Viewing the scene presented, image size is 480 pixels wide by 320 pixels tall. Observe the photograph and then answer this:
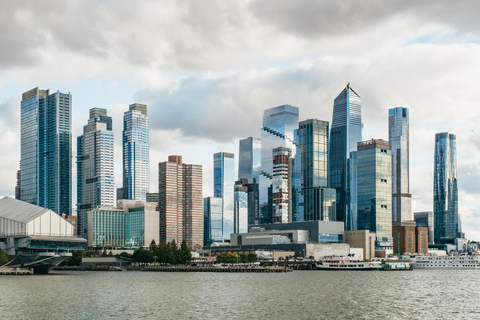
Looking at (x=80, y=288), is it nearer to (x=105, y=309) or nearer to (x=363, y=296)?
(x=105, y=309)

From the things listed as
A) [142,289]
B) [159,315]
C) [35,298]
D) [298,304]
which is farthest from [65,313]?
[142,289]

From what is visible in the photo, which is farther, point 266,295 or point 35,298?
point 266,295

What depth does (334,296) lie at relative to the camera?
136 meters

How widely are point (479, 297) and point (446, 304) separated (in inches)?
756

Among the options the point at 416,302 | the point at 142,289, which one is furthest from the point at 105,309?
the point at 416,302

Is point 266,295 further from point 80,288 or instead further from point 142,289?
point 80,288

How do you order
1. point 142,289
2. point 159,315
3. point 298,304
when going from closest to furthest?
point 159,315, point 298,304, point 142,289

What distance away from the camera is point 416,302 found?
Result: 4963 inches

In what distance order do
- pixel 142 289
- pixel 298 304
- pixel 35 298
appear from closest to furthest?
pixel 298 304 → pixel 35 298 → pixel 142 289

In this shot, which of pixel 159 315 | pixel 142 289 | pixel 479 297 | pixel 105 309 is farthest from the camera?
pixel 142 289

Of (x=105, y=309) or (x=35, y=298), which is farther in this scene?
(x=35, y=298)

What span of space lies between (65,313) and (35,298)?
2656 centimetres

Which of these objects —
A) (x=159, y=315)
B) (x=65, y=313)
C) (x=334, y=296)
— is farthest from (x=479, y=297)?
(x=65, y=313)

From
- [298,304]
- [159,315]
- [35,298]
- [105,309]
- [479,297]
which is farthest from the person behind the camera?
[479,297]
